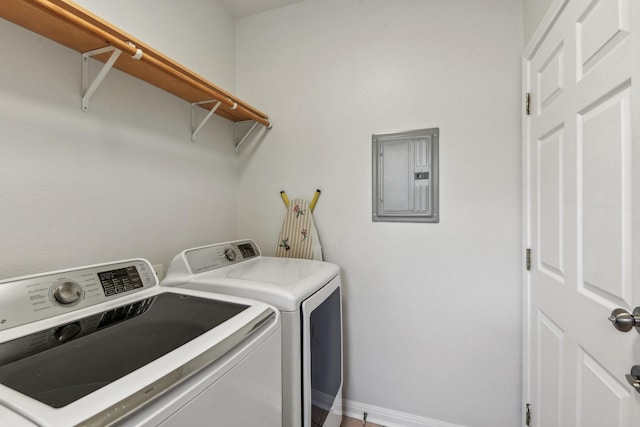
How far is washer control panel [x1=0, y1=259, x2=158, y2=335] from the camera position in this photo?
0.84 m

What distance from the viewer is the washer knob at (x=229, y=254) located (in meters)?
1.65

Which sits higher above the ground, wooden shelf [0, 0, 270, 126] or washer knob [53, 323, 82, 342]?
wooden shelf [0, 0, 270, 126]

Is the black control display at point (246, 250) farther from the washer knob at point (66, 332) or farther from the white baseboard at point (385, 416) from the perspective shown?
the white baseboard at point (385, 416)

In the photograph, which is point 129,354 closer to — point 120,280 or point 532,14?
point 120,280

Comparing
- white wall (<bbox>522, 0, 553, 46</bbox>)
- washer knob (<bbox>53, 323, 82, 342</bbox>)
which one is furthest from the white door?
washer knob (<bbox>53, 323, 82, 342</bbox>)

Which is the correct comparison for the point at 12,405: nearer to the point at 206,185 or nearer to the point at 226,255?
the point at 226,255

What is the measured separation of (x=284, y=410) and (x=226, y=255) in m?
0.87

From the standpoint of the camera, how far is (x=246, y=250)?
6.05 feet

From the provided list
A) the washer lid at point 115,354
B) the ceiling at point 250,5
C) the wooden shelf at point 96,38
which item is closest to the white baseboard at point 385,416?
the washer lid at point 115,354

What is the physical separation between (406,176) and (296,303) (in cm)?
113

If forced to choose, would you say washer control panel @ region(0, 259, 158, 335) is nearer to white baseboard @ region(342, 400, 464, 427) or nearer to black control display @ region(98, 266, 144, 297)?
black control display @ region(98, 266, 144, 297)

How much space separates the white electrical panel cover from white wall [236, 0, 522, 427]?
60 mm

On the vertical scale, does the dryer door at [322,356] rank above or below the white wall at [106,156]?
below

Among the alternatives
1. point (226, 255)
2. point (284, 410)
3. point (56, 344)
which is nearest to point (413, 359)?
point (284, 410)
